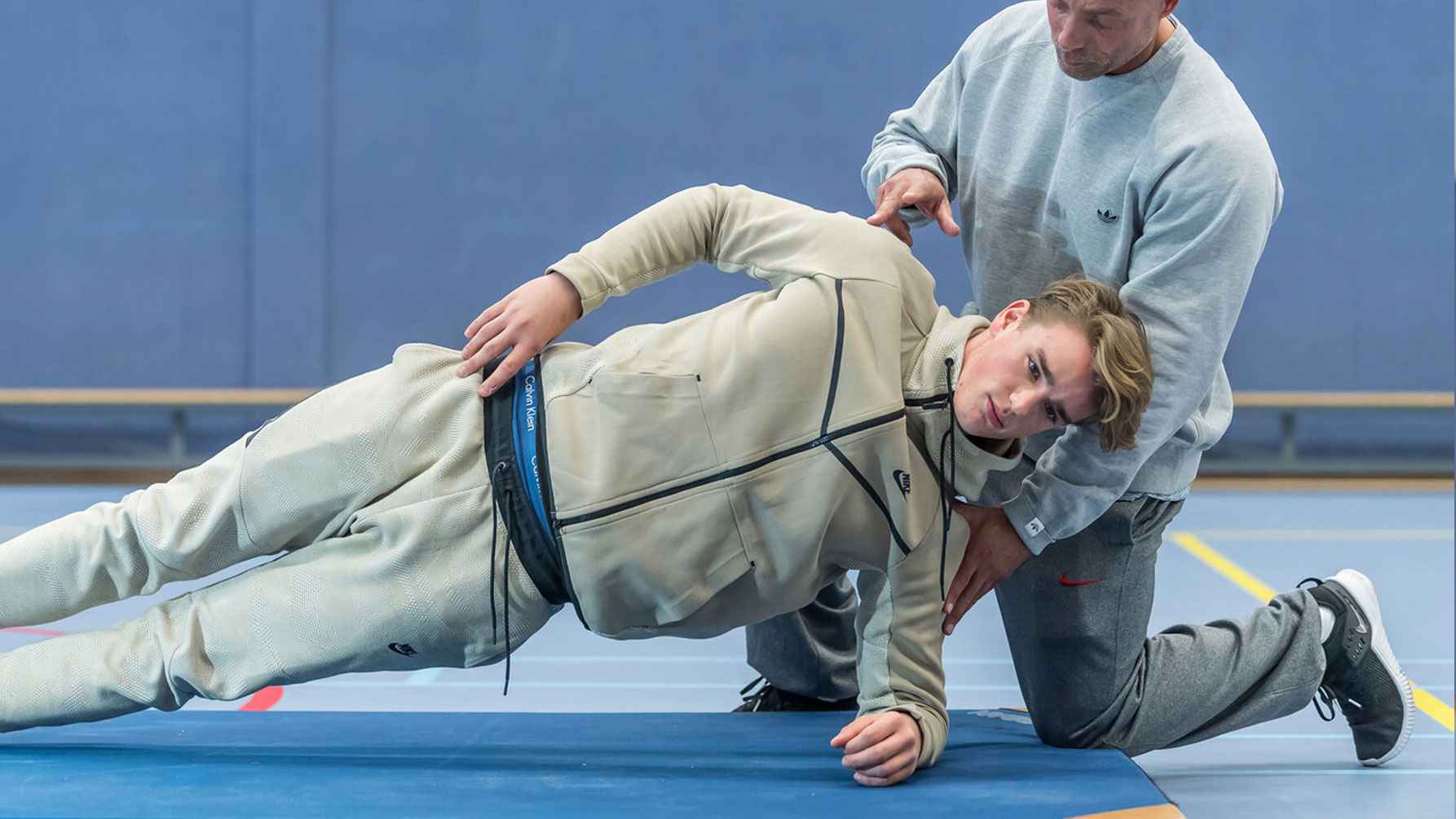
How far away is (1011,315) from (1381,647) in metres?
1.15

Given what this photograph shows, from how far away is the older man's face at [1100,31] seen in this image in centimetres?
203

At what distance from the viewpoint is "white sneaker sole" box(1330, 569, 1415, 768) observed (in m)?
2.54

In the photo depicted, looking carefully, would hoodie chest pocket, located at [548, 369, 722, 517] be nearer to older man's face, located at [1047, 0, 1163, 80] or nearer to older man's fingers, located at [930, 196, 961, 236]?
older man's fingers, located at [930, 196, 961, 236]

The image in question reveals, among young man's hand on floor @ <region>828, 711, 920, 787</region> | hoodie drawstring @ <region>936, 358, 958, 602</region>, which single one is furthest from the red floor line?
hoodie drawstring @ <region>936, 358, 958, 602</region>

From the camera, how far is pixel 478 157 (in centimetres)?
624

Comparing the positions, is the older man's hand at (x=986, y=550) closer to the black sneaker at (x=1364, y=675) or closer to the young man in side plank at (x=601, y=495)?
the young man in side plank at (x=601, y=495)

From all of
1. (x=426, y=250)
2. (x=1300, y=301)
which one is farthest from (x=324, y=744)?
(x=1300, y=301)

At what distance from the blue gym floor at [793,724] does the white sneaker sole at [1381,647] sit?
0.25 ft

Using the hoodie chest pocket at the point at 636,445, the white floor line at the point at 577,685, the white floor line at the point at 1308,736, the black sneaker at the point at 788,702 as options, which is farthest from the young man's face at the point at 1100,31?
the white floor line at the point at 577,685

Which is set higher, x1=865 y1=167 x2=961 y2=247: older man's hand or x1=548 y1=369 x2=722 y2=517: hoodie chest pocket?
x1=865 y1=167 x2=961 y2=247: older man's hand

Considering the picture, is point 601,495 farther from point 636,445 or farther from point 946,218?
point 946,218

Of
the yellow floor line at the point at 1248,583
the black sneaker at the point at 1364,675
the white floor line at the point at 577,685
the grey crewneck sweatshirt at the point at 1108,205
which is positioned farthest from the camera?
the white floor line at the point at 577,685

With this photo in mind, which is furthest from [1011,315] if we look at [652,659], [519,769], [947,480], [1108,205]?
[652,659]

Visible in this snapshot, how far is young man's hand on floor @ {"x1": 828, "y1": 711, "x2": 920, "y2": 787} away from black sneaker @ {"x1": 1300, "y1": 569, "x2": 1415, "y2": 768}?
1.00 metres
